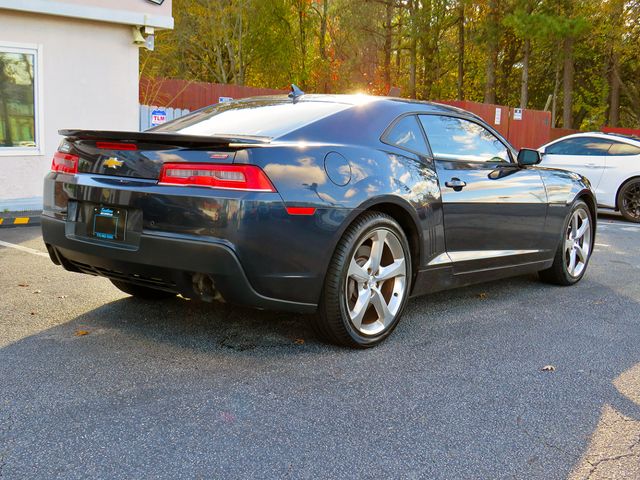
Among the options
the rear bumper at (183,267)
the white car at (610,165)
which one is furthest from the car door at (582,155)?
the rear bumper at (183,267)

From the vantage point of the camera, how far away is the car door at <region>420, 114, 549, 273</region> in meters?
4.51

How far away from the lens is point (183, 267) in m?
3.38

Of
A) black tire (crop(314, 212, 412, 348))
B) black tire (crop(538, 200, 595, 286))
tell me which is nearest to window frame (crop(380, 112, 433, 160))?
black tire (crop(314, 212, 412, 348))

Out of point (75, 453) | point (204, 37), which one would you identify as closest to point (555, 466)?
point (75, 453)

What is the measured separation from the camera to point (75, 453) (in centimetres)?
252

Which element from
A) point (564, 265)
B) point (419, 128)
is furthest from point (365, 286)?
point (564, 265)

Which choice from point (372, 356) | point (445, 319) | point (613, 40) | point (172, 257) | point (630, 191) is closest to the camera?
point (172, 257)

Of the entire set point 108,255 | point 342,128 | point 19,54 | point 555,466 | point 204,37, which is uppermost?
point 204,37

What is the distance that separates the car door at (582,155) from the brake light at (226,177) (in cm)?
987

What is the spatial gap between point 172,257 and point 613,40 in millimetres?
27993

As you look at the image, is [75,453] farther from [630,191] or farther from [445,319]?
[630,191]

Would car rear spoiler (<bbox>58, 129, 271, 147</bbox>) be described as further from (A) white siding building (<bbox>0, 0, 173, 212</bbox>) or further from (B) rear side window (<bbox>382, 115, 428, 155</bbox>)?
(A) white siding building (<bbox>0, 0, 173, 212</bbox>)

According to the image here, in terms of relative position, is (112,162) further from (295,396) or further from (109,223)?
(295,396)

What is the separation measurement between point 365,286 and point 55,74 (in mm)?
8263
